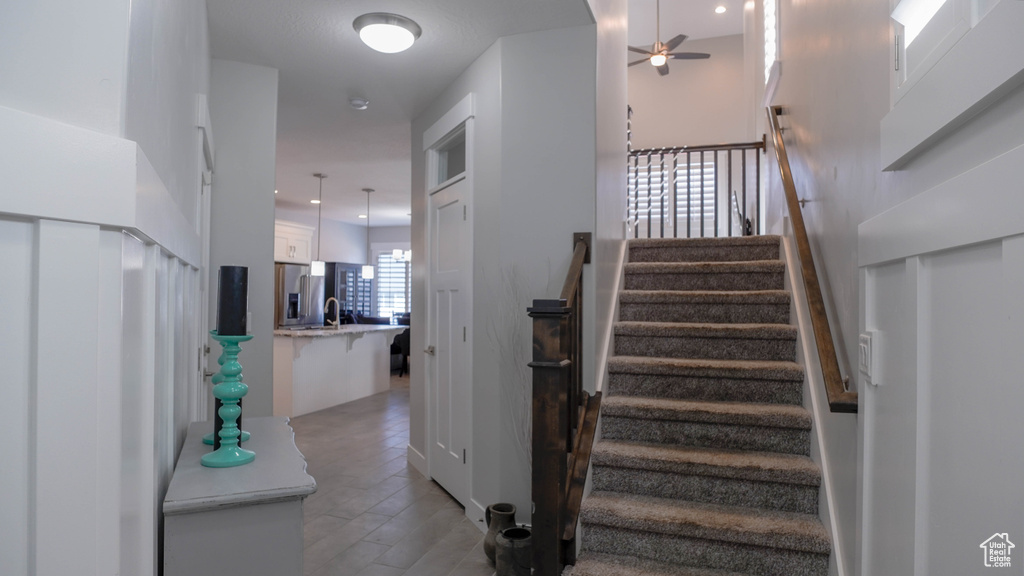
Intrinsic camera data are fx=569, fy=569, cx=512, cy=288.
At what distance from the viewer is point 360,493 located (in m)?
3.82

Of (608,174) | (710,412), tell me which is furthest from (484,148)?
(710,412)

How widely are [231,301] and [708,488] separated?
2051 mm

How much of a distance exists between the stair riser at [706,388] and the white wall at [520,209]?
31 cm

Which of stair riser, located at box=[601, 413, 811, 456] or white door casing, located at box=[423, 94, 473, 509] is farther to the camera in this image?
white door casing, located at box=[423, 94, 473, 509]

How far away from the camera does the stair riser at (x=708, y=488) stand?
7.76 ft

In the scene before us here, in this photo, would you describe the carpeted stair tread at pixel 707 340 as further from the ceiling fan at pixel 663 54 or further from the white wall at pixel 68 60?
the ceiling fan at pixel 663 54

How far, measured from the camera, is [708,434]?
107 inches

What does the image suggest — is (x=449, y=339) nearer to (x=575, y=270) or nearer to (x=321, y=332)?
(x=575, y=270)

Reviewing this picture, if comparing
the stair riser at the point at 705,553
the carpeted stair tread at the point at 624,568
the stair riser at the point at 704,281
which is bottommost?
the carpeted stair tread at the point at 624,568

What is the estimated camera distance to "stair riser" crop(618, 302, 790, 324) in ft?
10.7

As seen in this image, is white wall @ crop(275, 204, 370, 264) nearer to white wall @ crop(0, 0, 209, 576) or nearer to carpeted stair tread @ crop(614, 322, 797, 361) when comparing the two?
carpeted stair tread @ crop(614, 322, 797, 361)

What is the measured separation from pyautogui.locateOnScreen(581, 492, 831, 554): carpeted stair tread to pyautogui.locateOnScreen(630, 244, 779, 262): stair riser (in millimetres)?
1914

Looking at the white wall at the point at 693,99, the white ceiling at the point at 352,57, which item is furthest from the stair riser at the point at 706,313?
the white wall at the point at 693,99

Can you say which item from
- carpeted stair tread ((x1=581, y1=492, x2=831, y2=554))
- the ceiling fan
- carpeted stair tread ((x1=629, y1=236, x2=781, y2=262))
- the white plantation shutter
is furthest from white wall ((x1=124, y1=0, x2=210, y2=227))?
Result: the white plantation shutter
